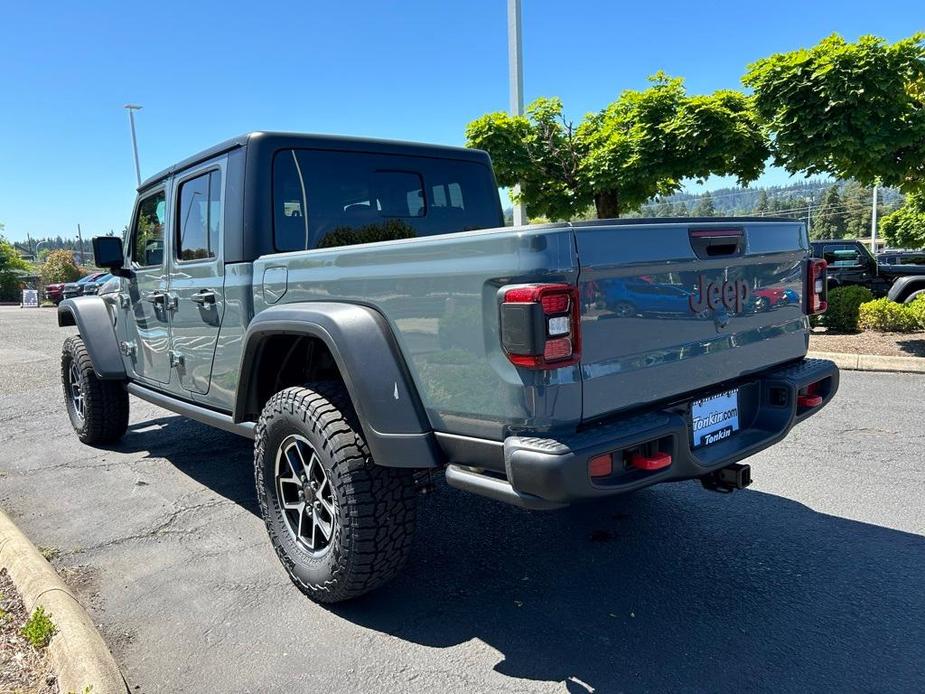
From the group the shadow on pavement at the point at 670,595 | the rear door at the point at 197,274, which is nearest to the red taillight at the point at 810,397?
the shadow on pavement at the point at 670,595

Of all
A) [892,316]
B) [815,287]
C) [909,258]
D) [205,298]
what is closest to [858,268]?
[909,258]

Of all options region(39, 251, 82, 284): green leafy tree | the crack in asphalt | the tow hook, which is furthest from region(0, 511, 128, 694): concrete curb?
region(39, 251, 82, 284): green leafy tree

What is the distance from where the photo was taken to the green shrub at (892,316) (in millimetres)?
9516

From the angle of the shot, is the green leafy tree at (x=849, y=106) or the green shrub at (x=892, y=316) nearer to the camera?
the green leafy tree at (x=849, y=106)

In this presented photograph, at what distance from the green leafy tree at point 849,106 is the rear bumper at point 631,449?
648 centimetres

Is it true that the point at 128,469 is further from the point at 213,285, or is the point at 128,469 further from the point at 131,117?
the point at 131,117

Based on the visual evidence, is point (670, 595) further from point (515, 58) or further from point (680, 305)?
point (515, 58)

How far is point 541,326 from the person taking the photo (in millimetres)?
2084

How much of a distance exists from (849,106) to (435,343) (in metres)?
7.80

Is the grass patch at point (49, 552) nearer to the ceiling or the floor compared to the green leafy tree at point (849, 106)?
nearer to the floor

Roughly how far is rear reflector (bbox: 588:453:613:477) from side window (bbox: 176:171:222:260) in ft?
8.08

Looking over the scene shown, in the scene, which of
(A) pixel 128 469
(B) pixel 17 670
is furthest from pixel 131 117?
(B) pixel 17 670

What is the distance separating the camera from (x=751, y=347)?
115 inches

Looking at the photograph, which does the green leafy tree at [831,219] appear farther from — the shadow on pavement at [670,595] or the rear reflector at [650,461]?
the rear reflector at [650,461]
